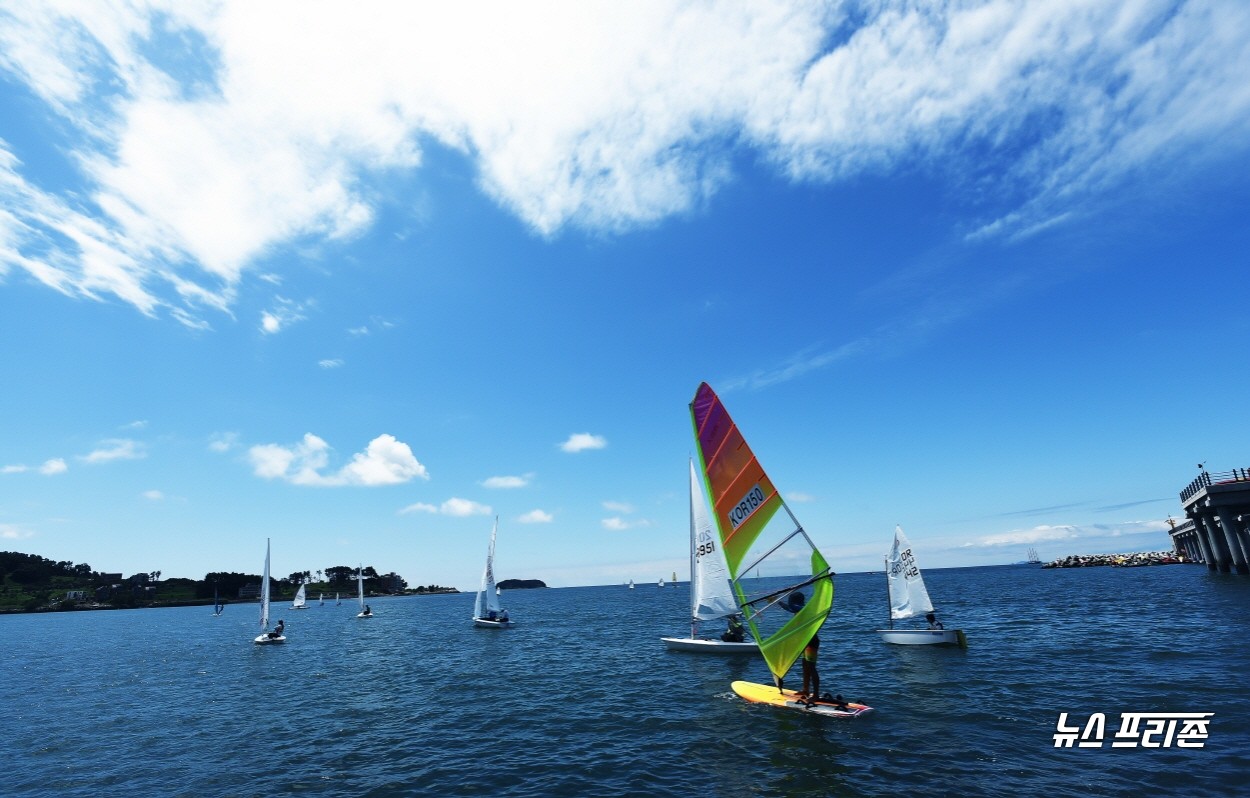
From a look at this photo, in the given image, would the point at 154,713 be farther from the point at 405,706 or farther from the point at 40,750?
the point at 405,706

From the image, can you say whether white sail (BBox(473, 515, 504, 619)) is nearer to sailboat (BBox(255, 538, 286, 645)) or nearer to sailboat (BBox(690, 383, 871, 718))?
sailboat (BBox(255, 538, 286, 645))

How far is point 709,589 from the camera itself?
37.9 m

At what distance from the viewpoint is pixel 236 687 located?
35906 millimetres

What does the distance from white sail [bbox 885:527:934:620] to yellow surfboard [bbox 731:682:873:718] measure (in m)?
18.9

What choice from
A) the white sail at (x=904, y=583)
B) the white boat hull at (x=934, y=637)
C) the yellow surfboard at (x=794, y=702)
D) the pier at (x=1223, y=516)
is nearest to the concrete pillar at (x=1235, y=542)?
the pier at (x=1223, y=516)

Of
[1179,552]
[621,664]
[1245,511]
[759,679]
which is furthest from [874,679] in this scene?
[1179,552]

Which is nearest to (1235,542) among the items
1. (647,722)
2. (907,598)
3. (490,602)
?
(907,598)

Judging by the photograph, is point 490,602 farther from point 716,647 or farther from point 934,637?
point 934,637

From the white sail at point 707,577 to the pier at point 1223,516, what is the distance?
6213cm

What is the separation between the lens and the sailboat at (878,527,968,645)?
3609 centimetres

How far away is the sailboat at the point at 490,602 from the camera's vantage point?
207ft

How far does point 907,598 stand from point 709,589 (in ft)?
47.0

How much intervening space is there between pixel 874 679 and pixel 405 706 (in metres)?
23.9

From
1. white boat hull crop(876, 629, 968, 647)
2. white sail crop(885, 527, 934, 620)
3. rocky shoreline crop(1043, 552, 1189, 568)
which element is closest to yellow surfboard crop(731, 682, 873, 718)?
white boat hull crop(876, 629, 968, 647)
